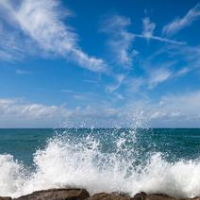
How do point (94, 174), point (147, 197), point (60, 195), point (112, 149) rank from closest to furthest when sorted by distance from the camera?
point (147, 197), point (60, 195), point (94, 174), point (112, 149)

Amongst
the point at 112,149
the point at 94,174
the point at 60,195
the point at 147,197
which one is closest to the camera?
the point at 147,197

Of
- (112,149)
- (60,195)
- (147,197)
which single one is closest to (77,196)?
(60,195)

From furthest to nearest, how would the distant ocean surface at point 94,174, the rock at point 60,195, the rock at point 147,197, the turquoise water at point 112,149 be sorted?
the turquoise water at point 112,149, the distant ocean surface at point 94,174, the rock at point 60,195, the rock at point 147,197

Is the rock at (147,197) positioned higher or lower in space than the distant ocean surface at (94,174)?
lower

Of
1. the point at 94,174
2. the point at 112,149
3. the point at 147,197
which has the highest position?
the point at 112,149

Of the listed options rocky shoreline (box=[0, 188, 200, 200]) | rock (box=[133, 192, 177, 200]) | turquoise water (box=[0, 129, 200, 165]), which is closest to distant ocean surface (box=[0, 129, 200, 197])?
turquoise water (box=[0, 129, 200, 165])

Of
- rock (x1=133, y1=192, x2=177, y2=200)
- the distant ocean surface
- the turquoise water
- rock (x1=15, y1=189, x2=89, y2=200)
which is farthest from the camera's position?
the turquoise water

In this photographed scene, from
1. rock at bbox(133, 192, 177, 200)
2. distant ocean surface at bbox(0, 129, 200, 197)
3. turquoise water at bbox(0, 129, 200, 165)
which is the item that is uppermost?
turquoise water at bbox(0, 129, 200, 165)

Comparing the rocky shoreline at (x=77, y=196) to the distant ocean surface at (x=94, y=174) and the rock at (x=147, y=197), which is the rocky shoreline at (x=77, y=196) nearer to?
the rock at (x=147, y=197)

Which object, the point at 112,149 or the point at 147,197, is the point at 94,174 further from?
the point at 112,149

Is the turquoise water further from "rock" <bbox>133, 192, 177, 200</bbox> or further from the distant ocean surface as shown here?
"rock" <bbox>133, 192, 177, 200</bbox>

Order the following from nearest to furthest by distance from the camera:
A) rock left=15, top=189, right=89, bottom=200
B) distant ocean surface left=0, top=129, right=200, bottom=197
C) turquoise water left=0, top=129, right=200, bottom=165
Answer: rock left=15, top=189, right=89, bottom=200
distant ocean surface left=0, top=129, right=200, bottom=197
turquoise water left=0, top=129, right=200, bottom=165

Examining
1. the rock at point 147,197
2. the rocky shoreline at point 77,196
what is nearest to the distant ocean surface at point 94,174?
the rock at point 147,197

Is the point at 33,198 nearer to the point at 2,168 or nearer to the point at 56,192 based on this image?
the point at 56,192
